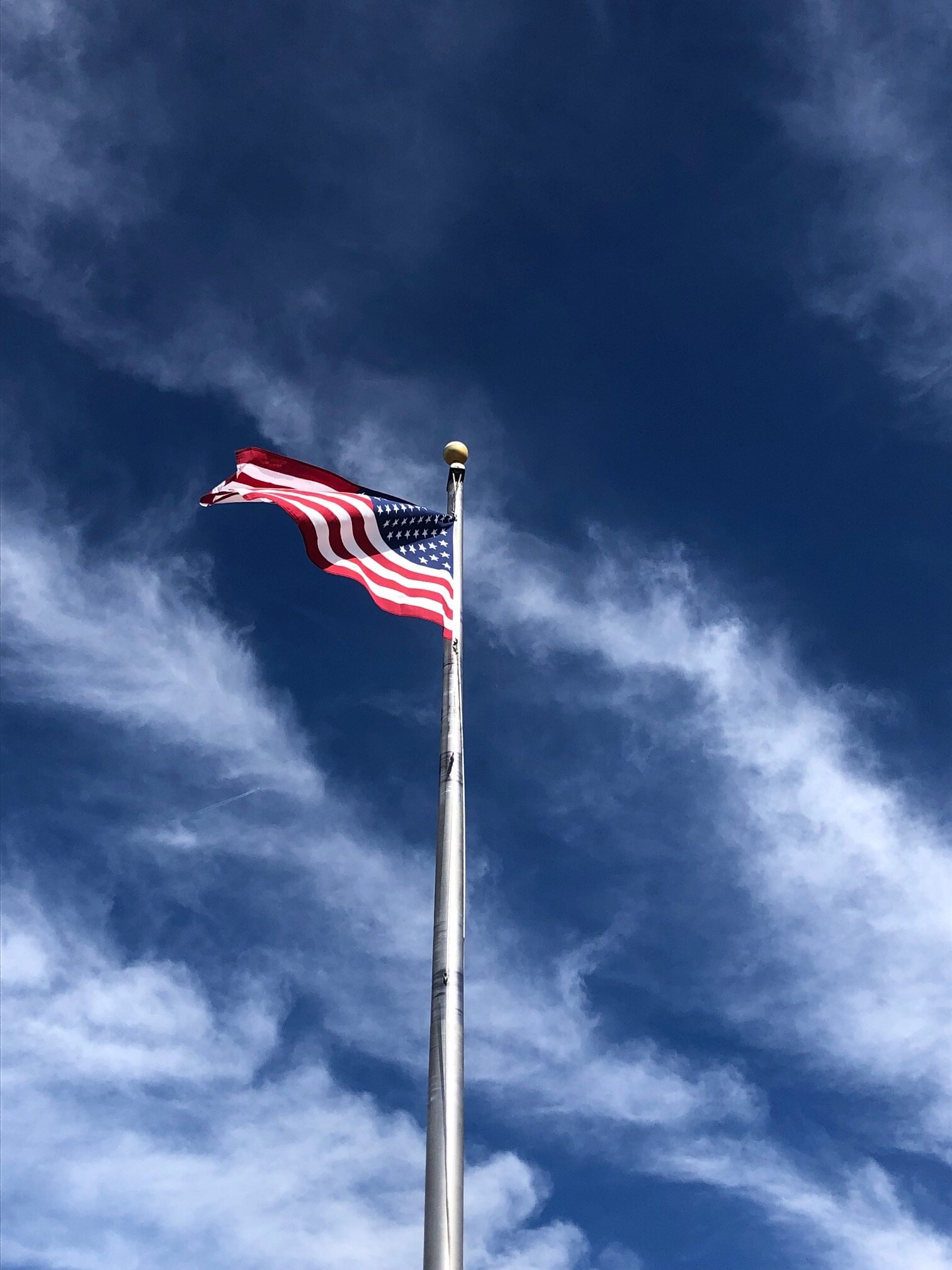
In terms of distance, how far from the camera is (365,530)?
64.8 feet

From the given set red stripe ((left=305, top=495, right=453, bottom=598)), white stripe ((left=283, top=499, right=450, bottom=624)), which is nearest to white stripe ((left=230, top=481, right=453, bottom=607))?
red stripe ((left=305, top=495, right=453, bottom=598))

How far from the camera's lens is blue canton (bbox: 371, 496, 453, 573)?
783 inches

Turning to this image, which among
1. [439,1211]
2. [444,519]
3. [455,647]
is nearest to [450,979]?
[439,1211]

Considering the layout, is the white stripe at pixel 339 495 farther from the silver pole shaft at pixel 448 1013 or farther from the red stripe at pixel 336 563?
the silver pole shaft at pixel 448 1013

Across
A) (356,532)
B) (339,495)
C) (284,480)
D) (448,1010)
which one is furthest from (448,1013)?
(284,480)

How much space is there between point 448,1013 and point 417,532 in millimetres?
9597

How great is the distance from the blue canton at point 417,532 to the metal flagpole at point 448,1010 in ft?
7.45

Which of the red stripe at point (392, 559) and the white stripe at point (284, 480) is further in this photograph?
the white stripe at point (284, 480)

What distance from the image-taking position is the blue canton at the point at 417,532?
19891 mm

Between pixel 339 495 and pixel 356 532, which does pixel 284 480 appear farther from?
pixel 356 532

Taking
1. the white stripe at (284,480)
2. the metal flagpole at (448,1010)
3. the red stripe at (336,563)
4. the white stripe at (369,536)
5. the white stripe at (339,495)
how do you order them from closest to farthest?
the metal flagpole at (448,1010)
the red stripe at (336,563)
the white stripe at (369,536)
the white stripe at (339,495)
the white stripe at (284,480)

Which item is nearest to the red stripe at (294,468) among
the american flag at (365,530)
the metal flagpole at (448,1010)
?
the american flag at (365,530)

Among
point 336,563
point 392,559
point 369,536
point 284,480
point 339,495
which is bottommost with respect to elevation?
point 336,563

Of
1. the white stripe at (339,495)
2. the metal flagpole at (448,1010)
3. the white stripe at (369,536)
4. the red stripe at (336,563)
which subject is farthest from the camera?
the white stripe at (339,495)
